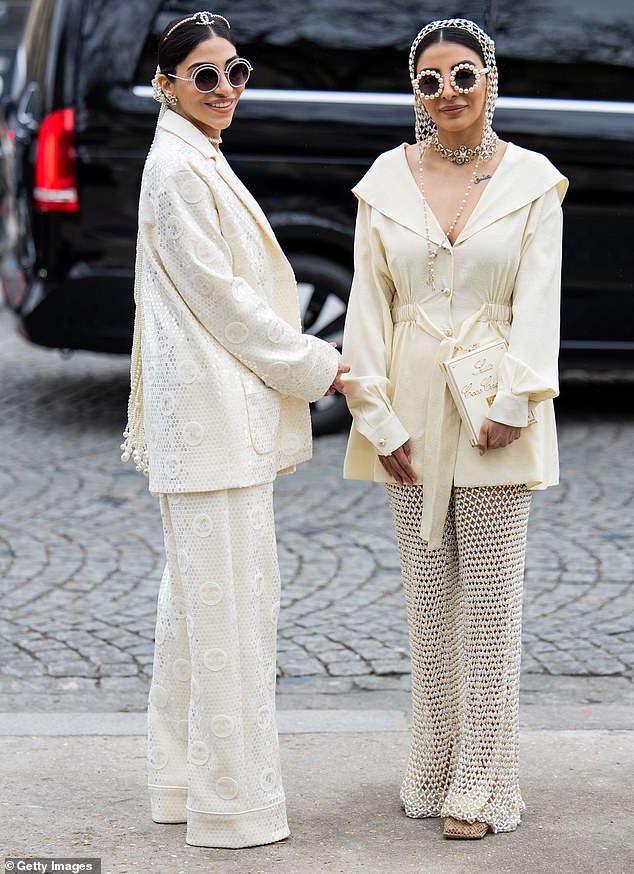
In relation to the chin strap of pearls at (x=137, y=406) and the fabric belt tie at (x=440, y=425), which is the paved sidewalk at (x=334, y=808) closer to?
the fabric belt tie at (x=440, y=425)

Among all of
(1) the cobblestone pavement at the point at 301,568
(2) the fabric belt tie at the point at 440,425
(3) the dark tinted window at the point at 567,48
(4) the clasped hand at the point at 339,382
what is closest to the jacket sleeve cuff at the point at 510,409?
(2) the fabric belt tie at the point at 440,425

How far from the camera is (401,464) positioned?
346 cm

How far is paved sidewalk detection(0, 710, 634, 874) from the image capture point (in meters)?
3.35

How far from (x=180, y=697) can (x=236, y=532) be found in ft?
1.49

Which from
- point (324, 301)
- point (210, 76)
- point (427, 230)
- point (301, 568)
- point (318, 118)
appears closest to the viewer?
point (210, 76)

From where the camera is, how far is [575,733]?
4.15 m

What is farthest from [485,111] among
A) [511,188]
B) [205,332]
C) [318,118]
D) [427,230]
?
[318,118]

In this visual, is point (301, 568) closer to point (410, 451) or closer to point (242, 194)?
point (410, 451)

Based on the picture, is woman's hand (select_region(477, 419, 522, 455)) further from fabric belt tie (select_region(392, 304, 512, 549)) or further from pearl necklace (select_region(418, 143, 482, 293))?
pearl necklace (select_region(418, 143, 482, 293))

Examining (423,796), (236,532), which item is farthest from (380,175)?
(423,796)

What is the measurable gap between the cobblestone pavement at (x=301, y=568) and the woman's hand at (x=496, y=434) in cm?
141

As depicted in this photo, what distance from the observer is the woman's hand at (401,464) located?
345 cm

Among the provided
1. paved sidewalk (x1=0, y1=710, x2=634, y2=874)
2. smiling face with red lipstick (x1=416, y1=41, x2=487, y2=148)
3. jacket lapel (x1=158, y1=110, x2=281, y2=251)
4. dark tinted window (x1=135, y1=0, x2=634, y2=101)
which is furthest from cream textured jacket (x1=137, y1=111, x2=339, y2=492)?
dark tinted window (x1=135, y1=0, x2=634, y2=101)

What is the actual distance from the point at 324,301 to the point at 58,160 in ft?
4.74
